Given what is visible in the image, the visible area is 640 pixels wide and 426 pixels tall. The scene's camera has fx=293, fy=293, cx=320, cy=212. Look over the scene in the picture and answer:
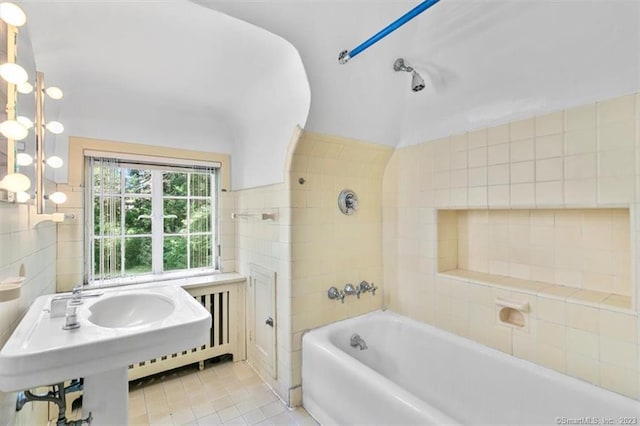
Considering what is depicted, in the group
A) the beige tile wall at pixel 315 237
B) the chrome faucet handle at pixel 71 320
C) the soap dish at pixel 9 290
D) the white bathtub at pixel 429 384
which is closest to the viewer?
the soap dish at pixel 9 290

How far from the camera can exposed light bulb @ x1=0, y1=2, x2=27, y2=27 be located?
2.94 feet

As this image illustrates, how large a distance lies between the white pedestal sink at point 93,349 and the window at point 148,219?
906 millimetres

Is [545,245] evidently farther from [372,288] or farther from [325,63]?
[325,63]

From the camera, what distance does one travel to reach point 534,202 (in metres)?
1.62

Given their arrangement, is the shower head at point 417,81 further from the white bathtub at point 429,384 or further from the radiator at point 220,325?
the radiator at point 220,325

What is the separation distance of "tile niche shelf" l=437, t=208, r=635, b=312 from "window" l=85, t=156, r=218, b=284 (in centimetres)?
208

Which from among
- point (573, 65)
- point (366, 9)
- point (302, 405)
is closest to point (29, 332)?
point (302, 405)

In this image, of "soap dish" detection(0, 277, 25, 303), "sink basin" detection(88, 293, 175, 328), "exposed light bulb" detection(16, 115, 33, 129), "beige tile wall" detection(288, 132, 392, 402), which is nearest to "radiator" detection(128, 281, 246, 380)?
"sink basin" detection(88, 293, 175, 328)

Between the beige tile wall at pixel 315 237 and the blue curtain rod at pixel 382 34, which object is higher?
the blue curtain rod at pixel 382 34

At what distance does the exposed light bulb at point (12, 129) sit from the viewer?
910mm


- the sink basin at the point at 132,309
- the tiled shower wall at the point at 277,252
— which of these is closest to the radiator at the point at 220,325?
the tiled shower wall at the point at 277,252

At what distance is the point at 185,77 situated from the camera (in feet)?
6.68

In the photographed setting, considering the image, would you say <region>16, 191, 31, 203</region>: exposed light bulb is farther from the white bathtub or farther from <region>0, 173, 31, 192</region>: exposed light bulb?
the white bathtub

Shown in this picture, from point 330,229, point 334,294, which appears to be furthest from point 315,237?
point 334,294
